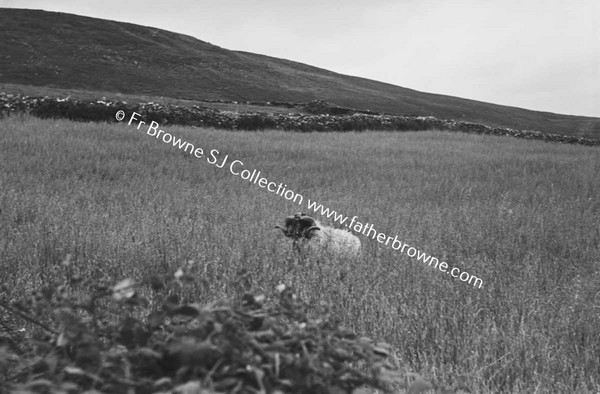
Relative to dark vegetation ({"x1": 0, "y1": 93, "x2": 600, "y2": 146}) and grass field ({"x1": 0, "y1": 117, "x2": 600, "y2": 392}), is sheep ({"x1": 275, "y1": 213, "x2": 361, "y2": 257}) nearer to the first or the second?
grass field ({"x1": 0, "y1": 117, "x2": 600, "y2": 392})

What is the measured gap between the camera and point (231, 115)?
18.5 m

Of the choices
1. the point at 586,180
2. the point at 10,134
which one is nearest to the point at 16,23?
the point at 10,134

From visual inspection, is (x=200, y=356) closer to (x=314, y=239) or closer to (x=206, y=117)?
(x=314, y=239)

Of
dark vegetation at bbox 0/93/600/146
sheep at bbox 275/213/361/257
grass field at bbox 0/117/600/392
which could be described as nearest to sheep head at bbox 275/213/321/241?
sheep at bbox 275/213/361/257

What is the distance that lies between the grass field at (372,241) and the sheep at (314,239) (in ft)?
0.56

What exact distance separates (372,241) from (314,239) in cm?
97

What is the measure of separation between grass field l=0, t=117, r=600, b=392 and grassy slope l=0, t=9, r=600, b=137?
20998mm

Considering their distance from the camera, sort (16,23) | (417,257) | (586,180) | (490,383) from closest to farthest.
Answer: (490,383) < (417,257) < (586,180) < (16,23)

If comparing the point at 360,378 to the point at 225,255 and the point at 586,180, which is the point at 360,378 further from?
the point at 586,180

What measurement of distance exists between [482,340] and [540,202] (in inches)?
220

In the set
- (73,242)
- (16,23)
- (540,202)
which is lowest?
(73,242)

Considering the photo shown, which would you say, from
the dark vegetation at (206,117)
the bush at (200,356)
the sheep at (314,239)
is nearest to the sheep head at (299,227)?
the sheep at (314,239)

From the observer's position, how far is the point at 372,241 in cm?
530

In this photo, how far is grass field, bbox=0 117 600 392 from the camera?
2971 millimetres
